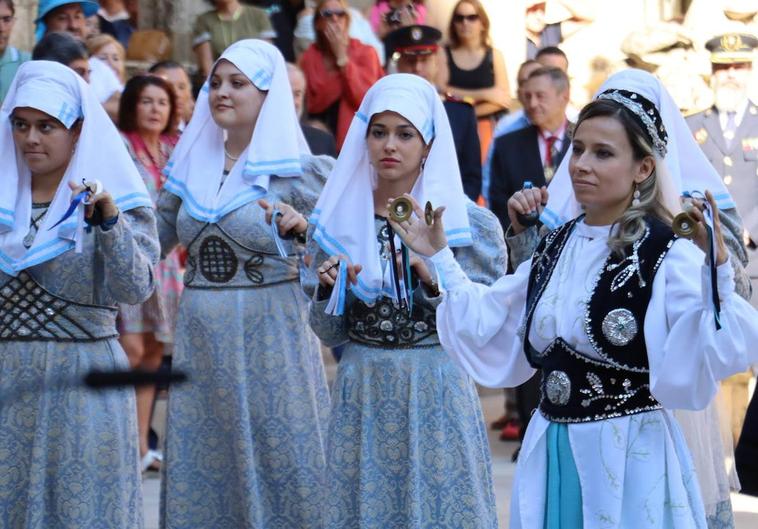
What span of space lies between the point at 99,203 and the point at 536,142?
13.4ft

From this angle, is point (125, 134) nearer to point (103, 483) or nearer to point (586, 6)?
point (103, 483)

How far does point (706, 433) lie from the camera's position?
6.12 metres

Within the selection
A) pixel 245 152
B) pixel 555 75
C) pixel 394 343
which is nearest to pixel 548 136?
pixel 555 75

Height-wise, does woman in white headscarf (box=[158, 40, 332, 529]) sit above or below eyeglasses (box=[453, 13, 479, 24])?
below

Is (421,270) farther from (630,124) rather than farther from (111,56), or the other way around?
(111,56)

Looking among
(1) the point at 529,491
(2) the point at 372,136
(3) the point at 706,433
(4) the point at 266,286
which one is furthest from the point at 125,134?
(1) the point at 529,491

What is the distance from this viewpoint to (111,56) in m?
9.77

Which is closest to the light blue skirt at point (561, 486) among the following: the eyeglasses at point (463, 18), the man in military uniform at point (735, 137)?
the man in military uniform at point (735, 137)

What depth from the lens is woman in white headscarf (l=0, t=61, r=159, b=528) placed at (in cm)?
596

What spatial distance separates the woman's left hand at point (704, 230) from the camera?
4289 mm

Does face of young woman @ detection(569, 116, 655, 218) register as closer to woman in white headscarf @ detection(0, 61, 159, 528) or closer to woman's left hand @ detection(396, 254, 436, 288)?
woman's left hand @ detection(396, 254, 436, 288)

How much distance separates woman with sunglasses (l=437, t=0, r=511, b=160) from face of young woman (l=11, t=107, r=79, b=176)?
16.1 feet

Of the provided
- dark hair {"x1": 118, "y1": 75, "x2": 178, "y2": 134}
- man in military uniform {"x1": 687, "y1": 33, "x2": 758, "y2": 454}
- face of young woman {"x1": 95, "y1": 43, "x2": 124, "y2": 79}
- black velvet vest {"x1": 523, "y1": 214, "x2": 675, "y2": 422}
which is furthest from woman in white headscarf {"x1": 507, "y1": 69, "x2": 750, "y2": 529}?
face of young woman {"x1": 95, "y1": 43, "x2": 124, "y2": 79}

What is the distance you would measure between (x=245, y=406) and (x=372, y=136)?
1.28m
